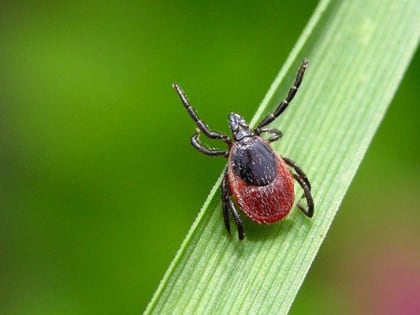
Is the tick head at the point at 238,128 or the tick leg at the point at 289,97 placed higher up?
the tick leg at the point at 289,97

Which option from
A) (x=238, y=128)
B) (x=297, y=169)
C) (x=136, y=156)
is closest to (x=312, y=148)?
(x=297, y=169)

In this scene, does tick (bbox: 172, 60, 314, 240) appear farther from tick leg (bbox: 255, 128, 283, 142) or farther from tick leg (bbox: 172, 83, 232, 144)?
tick leg (bbox: 172, 83, 232, 144)

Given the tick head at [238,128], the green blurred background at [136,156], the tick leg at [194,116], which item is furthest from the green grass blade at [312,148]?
the green blurred background at [136,156]

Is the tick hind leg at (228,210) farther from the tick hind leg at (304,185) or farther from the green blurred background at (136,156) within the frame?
the green blurred background at (136,156)

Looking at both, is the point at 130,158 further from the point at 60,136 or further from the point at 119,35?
the point at 119,35

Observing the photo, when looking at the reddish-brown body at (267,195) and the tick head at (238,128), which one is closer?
the reddish-brown body at (267,195)

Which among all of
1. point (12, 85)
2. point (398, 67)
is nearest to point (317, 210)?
point (398, 67)

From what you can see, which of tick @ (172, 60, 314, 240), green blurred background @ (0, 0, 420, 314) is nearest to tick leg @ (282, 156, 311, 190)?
tick @ (172, 60, 314, 240)
